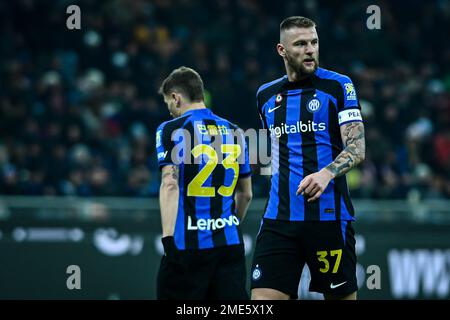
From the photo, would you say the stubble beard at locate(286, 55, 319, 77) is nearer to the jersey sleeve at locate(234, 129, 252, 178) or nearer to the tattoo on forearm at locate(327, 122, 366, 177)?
the tattoo on forearm at locate(327, 122, 366, 177)

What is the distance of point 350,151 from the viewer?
5.52 meters

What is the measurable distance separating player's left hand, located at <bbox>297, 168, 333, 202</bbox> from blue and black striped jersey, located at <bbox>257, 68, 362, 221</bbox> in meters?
0.38

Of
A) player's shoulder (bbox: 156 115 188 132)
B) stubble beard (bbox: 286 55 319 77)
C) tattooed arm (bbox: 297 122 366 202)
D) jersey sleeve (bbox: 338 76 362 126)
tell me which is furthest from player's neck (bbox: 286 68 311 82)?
player's shoulder (bbox: 156 115 188 132)

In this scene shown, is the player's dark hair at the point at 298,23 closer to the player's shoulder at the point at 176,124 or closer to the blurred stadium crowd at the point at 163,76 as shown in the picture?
the player's shoulder at the point at 176,124

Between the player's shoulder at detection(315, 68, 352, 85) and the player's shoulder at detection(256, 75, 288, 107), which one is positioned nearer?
the player's shoulder at detection(315, 68, 352, 85)

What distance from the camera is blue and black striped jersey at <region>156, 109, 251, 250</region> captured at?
5.81m

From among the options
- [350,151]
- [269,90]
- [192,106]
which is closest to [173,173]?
[192,106]

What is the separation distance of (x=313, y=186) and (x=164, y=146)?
3.68 feet

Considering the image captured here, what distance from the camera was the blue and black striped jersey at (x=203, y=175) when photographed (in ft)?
19.1

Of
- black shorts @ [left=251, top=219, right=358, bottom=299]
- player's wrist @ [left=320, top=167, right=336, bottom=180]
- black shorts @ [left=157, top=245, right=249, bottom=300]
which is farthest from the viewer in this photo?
black shorts @ [left=157, top=245, right=249, bottom=300]

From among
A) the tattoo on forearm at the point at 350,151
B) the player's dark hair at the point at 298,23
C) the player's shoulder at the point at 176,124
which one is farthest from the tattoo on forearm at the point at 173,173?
the player's dark hair at the point at 298,23

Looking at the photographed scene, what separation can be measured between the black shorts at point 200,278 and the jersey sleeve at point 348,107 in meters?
1.11

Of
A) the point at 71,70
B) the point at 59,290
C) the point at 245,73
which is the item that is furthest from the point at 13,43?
the point at 59,290
